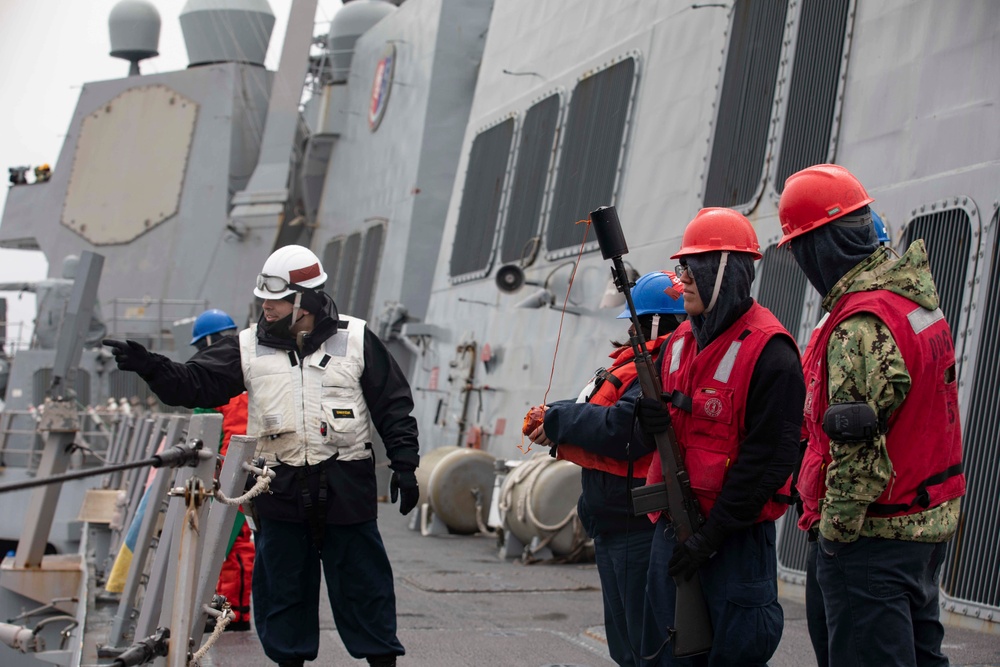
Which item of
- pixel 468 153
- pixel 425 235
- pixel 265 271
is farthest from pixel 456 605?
pixel 425 235

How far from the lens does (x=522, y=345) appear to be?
10.0 m

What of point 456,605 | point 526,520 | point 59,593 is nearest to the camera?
point 456,605

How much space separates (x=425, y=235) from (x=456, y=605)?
882cm

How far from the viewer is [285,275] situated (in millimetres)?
4168

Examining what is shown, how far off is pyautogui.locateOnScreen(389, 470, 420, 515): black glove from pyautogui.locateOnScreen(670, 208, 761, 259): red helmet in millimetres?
1532

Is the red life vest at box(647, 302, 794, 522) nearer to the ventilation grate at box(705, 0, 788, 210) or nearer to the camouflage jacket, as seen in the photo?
the camouflage jacket

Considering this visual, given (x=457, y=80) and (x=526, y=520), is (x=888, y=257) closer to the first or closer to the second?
(x=526, y=520)

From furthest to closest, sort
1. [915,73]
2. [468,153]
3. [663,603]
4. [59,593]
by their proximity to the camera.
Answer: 1. [468,153]
2. [59,593]
3. [915,73]
4. [663,603]

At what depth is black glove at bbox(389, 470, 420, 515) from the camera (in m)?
3.97

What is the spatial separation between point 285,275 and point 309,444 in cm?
66

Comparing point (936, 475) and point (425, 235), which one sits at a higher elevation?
point (425, 235)

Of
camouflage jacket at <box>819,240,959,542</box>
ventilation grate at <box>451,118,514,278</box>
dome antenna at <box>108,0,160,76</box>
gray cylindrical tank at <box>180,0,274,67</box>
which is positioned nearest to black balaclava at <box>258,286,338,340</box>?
camouflage jacket at <box>819,240,959,542</box>

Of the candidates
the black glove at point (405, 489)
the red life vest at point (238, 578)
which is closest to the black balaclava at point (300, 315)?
the black glove at point (405, 489)

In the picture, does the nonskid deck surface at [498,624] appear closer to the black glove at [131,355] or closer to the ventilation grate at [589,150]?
the black glove at [131,355]
